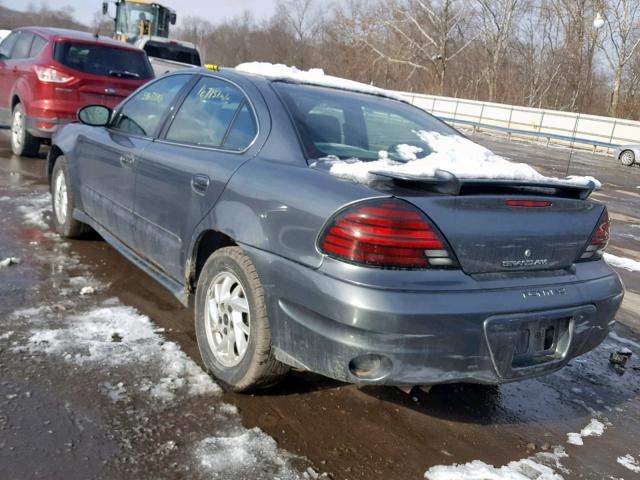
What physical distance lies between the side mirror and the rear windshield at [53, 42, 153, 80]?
4.14 m

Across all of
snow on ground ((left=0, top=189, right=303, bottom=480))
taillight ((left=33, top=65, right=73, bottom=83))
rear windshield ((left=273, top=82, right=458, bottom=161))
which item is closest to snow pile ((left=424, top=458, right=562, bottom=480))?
snow on ground ((left=0, top=189, right=303, bottom=480))

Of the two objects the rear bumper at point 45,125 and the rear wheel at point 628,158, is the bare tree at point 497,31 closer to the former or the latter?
Result: the rear wheel at point 628,158

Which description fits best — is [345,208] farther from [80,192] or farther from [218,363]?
[80,192]

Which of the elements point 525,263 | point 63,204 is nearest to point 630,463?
point 525,263

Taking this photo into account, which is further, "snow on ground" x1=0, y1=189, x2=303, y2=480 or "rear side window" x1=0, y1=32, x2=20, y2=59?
"rear side window" x1=0, y1=32, x2=20, y2=59

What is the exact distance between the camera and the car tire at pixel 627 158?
23.8 meters

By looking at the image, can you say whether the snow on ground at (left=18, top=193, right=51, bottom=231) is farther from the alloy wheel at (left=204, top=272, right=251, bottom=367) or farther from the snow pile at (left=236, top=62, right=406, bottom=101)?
the alloy wheel at (left=204, top=272, right=251, bottom=367)

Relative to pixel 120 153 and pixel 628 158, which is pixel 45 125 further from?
pixel 628 158

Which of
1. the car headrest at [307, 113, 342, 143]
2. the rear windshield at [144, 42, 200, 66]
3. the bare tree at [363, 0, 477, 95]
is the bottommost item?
the car headrest at [307, 113, 342, 143]

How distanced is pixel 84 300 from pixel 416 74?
52780 mm

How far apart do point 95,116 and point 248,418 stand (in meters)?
2.89

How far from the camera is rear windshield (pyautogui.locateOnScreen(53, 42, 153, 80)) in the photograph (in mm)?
8414

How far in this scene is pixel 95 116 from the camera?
15.6 feet

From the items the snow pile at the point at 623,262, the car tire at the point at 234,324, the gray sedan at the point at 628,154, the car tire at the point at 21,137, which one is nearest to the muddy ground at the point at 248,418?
the car tire at the point at 234,324
